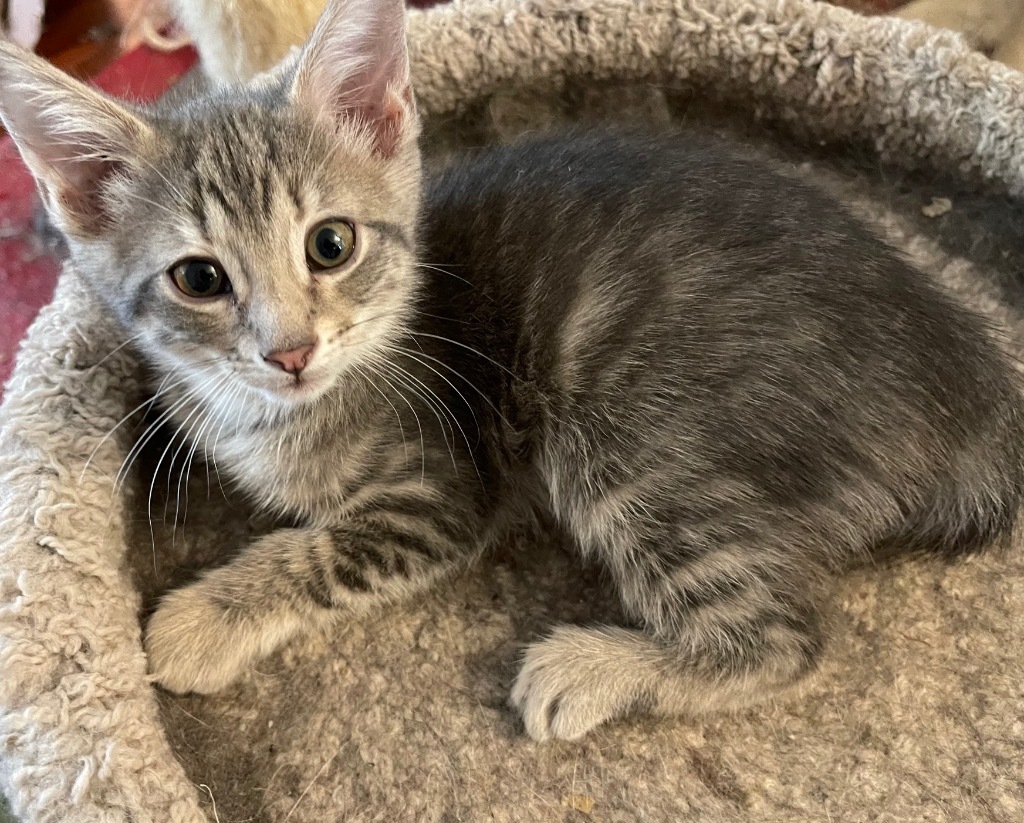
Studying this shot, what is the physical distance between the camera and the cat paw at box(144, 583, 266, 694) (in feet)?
3.74

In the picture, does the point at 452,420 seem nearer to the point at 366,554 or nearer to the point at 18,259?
the point at 366,554

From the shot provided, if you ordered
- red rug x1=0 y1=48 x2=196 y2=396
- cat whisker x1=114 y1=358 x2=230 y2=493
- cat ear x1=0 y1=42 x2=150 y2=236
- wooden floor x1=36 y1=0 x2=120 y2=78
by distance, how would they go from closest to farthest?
cat ear x1=0 y1=42 x2=150 y2=236
cat whisker x1=114 y1=358 x2=230 y2=493
red rug x1=0 y1=48 x2=196 y2=396
wooden floor x1=36 y1=0 x2=120 y2=78

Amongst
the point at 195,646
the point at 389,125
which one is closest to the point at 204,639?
the point at 195,646

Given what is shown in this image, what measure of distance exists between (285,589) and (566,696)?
1.29ft

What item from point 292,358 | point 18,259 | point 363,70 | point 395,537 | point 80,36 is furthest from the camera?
point 80,36

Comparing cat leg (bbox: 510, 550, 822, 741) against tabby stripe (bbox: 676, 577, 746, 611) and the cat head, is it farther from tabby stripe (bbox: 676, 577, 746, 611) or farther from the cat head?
the cat head

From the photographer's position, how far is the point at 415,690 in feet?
3.99

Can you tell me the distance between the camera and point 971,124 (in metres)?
1.54

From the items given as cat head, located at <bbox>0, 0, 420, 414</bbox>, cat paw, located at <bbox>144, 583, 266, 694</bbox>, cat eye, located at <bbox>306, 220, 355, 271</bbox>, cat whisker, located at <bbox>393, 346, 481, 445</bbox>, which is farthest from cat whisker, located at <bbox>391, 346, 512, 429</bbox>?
cat paw, located at <bbox>144, 583, 266, 694</bbox>

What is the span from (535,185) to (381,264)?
30 cm

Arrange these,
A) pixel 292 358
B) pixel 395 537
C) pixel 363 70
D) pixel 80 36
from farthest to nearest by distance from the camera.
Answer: pixel 80 36
pixel 395 537
pixel 363 70
pixel 292 358

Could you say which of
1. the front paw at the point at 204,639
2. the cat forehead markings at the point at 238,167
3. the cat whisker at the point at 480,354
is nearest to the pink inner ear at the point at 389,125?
the cat forehead markings at the point at 238,167

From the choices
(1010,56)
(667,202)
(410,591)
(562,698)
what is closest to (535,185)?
(667,202)

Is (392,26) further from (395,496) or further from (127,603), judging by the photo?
(127,603)
